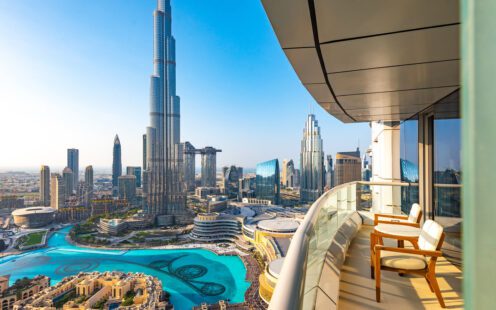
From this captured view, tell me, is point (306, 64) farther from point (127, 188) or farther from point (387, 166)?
point (127, 188)

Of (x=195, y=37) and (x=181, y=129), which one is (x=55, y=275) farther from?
(x=195, y=37)

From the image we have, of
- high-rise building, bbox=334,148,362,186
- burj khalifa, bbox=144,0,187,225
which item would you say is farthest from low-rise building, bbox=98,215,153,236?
high-rise building, bbox=334,148,362,186

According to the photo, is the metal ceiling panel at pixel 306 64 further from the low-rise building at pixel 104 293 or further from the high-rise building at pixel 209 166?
the high-rise building at pixel 209 166

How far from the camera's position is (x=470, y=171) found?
421 millimetres

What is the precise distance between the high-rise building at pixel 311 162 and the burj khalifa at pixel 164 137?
26.1m

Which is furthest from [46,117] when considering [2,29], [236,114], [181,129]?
[236,114]

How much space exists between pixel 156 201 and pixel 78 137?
21119mm

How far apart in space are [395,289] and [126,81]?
147 feet

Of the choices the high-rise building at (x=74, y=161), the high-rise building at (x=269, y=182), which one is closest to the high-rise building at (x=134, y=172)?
the high-rise building at (x=74, y=161)

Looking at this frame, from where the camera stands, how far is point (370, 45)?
6.84ft

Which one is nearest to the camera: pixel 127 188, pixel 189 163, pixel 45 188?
pixel 45 188

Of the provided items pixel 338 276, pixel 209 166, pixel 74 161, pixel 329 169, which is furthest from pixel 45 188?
pixel 329 169

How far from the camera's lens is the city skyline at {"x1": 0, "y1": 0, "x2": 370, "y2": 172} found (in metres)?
29.9

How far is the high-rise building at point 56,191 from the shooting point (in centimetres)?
3791
